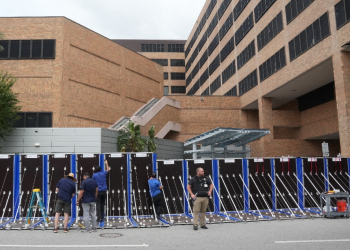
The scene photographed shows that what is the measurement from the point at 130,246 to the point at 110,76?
2690 cm

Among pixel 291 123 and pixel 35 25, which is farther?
pixel 291 123

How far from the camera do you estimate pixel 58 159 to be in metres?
12.9

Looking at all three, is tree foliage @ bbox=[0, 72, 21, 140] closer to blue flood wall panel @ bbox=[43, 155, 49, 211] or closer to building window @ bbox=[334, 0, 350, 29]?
blue flood wall panel @ bbox=[43, 155, 49, 211]

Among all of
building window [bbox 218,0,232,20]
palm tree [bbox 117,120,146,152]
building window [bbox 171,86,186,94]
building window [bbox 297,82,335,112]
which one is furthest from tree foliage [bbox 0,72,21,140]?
building window [bbox 171,86,186,94]

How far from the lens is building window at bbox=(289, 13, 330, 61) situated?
22.9 metres

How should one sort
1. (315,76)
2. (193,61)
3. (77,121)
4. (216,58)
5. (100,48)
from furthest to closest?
(193,61) < (216,58) < (100,48) < (77,121) < (315,76)

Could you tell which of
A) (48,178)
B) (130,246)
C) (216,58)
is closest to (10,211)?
(48,178)

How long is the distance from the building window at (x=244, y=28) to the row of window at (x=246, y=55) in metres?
1.57

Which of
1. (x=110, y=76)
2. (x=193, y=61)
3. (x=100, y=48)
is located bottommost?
(x=110, y=76)

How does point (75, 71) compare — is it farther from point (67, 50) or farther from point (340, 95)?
point (340, 95)

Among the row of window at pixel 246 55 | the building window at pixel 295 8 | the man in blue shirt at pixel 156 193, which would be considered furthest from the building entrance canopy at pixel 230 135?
the row of window at pixel 246 55

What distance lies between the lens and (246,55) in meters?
35.3

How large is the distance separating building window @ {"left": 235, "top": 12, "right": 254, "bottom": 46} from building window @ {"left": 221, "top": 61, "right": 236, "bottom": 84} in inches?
110

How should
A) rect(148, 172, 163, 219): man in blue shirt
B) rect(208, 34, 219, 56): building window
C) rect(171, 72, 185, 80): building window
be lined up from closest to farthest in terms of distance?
rect(148, 172, 163, 219): man in blue shirt < rect(208, 34, 219, 56): building window < rect(171, 72, 185, 80): building window
